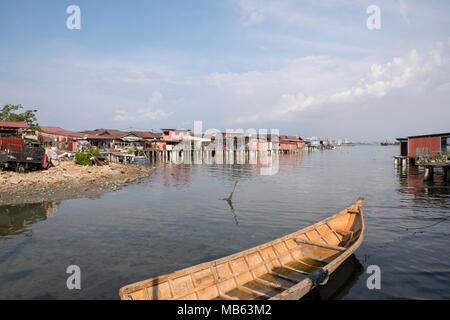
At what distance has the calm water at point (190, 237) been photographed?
26.2 ft

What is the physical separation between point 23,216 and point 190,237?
9.16 meters

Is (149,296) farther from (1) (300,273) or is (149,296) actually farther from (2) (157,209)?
(2) (157,209)

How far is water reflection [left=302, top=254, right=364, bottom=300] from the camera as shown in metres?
7.36

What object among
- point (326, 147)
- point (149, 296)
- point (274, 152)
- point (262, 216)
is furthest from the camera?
point (326, 147)

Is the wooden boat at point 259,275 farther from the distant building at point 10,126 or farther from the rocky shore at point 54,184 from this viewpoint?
the distant building at point 10,126

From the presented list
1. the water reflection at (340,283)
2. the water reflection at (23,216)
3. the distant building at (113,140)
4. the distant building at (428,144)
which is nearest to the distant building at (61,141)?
the distant building at (113,140)

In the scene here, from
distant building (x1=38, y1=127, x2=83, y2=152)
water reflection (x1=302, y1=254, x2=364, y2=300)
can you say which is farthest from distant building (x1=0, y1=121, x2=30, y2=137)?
water reflection (x1=302, y1=254, x2=364, y2=300)

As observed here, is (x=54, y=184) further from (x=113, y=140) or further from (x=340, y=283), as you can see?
(x=113, y=140)

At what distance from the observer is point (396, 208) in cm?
1666

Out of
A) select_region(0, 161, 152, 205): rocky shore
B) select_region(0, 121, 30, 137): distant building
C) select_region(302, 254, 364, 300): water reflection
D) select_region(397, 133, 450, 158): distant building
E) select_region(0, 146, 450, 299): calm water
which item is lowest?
select_region(302, 254, 364, 300): water reflection

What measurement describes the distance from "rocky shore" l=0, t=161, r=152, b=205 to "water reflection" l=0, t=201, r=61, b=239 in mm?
Result: 1200

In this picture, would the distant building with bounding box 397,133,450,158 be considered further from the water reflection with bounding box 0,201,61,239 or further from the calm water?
the water reflection with bounding box 0,201,61,239

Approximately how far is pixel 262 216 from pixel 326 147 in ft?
473
